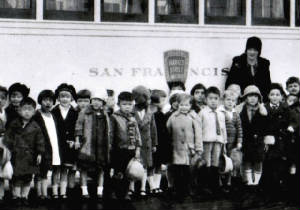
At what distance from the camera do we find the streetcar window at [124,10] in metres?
11.4

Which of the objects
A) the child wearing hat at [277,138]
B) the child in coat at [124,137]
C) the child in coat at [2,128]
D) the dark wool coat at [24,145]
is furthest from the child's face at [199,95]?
the child in coat at [2,128]

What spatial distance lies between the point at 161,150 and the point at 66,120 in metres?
1.28

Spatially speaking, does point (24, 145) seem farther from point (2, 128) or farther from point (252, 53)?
point (252, 53)

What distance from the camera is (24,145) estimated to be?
9.86 metres

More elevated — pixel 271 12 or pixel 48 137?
pixel 271 12

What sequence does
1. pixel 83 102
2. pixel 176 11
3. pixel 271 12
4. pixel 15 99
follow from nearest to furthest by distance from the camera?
1. pixel 15 99
2. pixel 83 102
3. pixel 176 11
4. pixel 271 12

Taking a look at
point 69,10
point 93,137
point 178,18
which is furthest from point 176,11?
point 93,137

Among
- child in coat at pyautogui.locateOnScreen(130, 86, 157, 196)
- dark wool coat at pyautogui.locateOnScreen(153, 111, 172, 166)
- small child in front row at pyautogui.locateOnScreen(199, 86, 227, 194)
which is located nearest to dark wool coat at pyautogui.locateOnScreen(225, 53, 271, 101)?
small child in front row at pyautogui.locateOnScreen(199, 86, 227, 194)

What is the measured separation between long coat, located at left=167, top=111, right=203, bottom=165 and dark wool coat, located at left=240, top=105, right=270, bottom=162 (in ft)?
2.83

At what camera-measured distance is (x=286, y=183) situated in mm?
11750

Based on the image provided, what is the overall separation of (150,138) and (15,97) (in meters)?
1.77

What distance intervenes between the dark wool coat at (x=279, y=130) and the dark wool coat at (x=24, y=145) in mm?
3226

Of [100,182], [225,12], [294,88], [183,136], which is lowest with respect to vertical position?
[100,182]

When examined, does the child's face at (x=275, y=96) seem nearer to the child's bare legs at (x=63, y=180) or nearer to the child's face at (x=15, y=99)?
the child's bare legs at (x=63, y=180)
